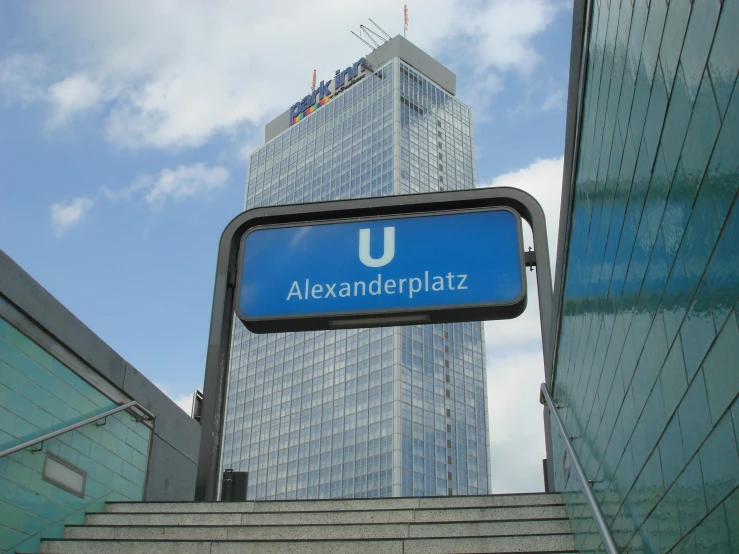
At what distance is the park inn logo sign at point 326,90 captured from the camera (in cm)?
11031

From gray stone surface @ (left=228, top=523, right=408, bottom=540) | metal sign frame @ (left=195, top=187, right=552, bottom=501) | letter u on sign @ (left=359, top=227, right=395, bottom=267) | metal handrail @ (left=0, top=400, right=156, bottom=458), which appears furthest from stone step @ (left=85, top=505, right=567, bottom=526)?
letter u on sign @ (left=359, top=227, right=395, bottom=267)

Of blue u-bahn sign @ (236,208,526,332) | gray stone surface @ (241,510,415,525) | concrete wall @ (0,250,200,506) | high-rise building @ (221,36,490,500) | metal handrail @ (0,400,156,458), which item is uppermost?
high-rise building @ (221,36,490,500)

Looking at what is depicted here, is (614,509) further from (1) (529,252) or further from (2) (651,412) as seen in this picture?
(1) (529,252)

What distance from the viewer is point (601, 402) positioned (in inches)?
169

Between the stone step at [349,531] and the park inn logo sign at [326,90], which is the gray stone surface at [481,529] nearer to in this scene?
the stone step at [349,531]

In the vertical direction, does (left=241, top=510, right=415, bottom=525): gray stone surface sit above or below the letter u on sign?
below

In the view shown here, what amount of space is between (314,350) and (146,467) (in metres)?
87.7

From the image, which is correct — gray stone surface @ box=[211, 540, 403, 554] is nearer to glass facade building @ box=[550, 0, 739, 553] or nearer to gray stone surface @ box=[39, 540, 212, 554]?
gray stone surface @ box=[39, 540, 212, 554]

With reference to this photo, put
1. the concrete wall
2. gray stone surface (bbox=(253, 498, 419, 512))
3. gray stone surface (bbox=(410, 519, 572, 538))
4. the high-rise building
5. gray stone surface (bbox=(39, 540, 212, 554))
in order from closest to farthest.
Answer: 1. gray stone surface (bbox=(39, 540, 212, 554))
2. gray stone surface (bbox=(410, 519, 572, 538))
3. the concrete wall
4. gray stone surface (bbox=(253, 498, 419, 512))
5. the high-rise building

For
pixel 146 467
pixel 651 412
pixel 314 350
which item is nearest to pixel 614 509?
pixel 651 412

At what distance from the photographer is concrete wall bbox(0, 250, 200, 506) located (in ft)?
20.3

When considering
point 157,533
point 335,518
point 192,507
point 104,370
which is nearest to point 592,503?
point 335,518

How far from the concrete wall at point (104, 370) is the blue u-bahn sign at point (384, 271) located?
142 cm

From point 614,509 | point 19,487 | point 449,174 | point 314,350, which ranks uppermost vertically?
point 449,174
